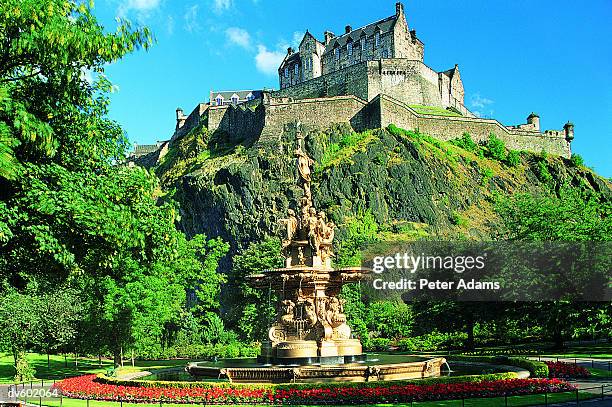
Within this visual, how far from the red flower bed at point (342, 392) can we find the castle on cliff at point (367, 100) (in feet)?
231

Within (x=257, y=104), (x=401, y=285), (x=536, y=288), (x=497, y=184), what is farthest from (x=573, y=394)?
(x=257, y=104)

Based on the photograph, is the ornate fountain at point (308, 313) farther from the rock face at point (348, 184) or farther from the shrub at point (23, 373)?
the rock face at point (348, 184)

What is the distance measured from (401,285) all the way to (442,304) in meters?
17.6

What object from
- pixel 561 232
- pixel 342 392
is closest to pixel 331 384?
pixel 342 392

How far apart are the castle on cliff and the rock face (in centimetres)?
278

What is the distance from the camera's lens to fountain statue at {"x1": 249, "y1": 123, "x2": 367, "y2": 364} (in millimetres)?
22547

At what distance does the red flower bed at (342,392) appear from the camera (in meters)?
16.9

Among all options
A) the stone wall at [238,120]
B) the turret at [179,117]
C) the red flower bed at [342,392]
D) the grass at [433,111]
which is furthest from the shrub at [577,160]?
→ the red flower bed at [342,392]

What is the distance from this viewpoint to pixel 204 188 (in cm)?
8238

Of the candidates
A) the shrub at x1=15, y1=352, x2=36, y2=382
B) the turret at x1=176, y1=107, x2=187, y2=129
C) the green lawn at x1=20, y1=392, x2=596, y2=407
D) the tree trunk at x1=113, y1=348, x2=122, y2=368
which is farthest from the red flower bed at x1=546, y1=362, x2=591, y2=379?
the turret at x1=176, y1=107, x2=187, y2=129

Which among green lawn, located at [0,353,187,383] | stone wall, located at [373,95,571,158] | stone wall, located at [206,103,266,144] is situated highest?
stone wall, located at [206,103,266,144]

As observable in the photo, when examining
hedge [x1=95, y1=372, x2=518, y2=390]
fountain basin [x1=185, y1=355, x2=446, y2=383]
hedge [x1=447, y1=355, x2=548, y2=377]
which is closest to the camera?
hedge [x1=95, y1=372, x2=518, y2=390]

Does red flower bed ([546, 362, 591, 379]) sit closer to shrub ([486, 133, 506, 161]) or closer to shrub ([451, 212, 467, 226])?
shrub ([451, 212, 467, 226])

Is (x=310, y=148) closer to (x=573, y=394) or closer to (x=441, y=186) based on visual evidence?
(x=441, y=186)
